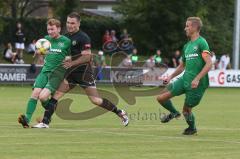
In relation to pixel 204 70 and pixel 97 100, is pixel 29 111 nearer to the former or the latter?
pixel 97 100

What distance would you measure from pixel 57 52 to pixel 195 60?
293 centimetres

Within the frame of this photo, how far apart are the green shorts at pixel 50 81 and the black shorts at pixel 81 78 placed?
25 cm

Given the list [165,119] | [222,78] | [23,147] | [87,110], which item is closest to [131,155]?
[23,147]

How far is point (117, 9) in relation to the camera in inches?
2343

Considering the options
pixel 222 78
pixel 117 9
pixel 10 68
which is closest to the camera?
pixel 10 68

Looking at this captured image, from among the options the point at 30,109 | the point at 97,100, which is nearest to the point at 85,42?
the point at 97,100

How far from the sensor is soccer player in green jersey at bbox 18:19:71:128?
52.5 ft

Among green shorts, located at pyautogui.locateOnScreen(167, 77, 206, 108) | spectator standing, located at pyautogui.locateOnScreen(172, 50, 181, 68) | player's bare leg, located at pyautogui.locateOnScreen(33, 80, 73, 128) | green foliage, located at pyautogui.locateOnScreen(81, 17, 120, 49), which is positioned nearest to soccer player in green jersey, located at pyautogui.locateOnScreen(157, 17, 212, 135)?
green shorts, located at pyautogui.locateOnScreen(167, 77, 206, 108)

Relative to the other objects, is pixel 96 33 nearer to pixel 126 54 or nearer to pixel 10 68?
pixel 126 54

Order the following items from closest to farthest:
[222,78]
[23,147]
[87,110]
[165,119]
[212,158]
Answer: [212,158]
[23,147]
[165,119]
[87,110]
[222,78]

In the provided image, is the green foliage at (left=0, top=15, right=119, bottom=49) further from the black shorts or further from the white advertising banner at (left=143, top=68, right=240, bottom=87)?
the black shorts

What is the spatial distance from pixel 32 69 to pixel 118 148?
2637 cm

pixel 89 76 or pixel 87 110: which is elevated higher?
pixel 89 76

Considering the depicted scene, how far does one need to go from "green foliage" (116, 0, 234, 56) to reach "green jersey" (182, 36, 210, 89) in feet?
124
